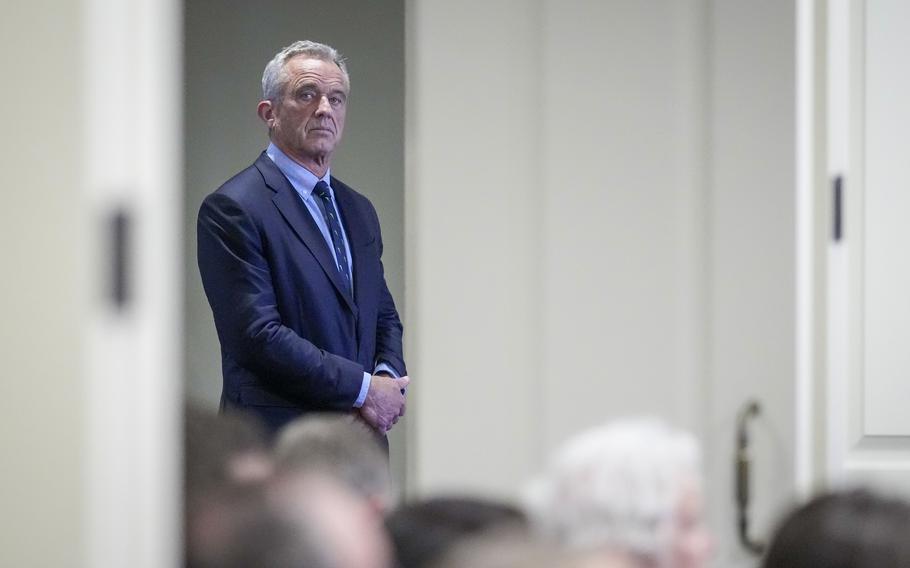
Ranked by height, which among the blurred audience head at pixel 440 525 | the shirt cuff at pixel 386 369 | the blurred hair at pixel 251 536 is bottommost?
the blurred audience head at pixel 440 525

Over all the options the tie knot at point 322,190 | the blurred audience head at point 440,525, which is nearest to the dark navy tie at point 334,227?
the tie knot at point 322,190

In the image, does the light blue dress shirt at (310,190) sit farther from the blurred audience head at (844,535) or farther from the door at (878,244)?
the blurred audience head at (844,535)

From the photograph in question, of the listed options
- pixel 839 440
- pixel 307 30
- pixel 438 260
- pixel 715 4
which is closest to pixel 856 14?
pixel 715 4

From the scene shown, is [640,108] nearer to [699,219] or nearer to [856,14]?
[699,219]

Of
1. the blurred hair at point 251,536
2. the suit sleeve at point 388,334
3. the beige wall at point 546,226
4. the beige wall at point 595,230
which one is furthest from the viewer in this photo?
the suit sleeve at point 388,334

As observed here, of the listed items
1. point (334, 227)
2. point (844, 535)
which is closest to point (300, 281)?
point (334, 227)

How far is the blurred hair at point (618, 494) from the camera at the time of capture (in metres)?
0.98

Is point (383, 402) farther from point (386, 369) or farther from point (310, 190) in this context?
point (310, 190)

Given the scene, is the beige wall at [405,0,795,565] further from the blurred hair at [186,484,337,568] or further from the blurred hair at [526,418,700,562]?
the blurred hair at [186,484,337,568]

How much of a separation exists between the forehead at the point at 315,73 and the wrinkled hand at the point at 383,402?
0.47 metres

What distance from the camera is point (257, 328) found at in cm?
174

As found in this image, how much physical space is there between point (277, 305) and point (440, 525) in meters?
0.84

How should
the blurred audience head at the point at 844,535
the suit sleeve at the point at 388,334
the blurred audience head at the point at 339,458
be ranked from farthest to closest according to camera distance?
the suit sleeve at the point at 388,334, the blurred audience head at the point at 339,458, the blurred audience head at the point at 844,535

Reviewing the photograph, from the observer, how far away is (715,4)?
1.66m
